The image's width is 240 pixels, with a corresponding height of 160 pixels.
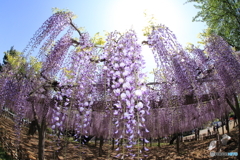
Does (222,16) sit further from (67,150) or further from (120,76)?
(67,150)

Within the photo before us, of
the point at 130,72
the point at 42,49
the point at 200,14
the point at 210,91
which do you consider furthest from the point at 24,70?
the point at 200,14

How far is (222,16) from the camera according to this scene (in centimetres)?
727

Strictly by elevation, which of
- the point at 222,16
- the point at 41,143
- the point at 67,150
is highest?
the point at 222,16

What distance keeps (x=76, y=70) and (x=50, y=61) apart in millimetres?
791

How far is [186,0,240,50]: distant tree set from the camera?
22.7 feet

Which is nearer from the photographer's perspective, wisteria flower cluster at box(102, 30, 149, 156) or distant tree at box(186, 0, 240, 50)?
wisteria flower cluster at box(102, 30, 149, 156)

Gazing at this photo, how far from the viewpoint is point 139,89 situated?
242 cm

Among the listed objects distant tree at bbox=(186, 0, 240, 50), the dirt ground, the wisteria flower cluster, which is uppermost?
distant tree at bbox=(186, 0, 240, 50)

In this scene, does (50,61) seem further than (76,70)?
Yes

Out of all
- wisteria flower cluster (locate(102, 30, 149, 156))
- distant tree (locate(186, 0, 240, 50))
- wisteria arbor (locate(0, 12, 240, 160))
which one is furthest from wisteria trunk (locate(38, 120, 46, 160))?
distant tree (locate(186, 0, 240, 50))

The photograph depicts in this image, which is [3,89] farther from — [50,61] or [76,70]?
[76,70]

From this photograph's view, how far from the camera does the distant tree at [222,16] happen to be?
6933 millimetres

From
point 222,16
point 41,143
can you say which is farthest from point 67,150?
point 222,16

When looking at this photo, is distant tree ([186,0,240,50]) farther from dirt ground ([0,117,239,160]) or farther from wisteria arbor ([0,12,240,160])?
dirt ground ([0,117,239,160])
